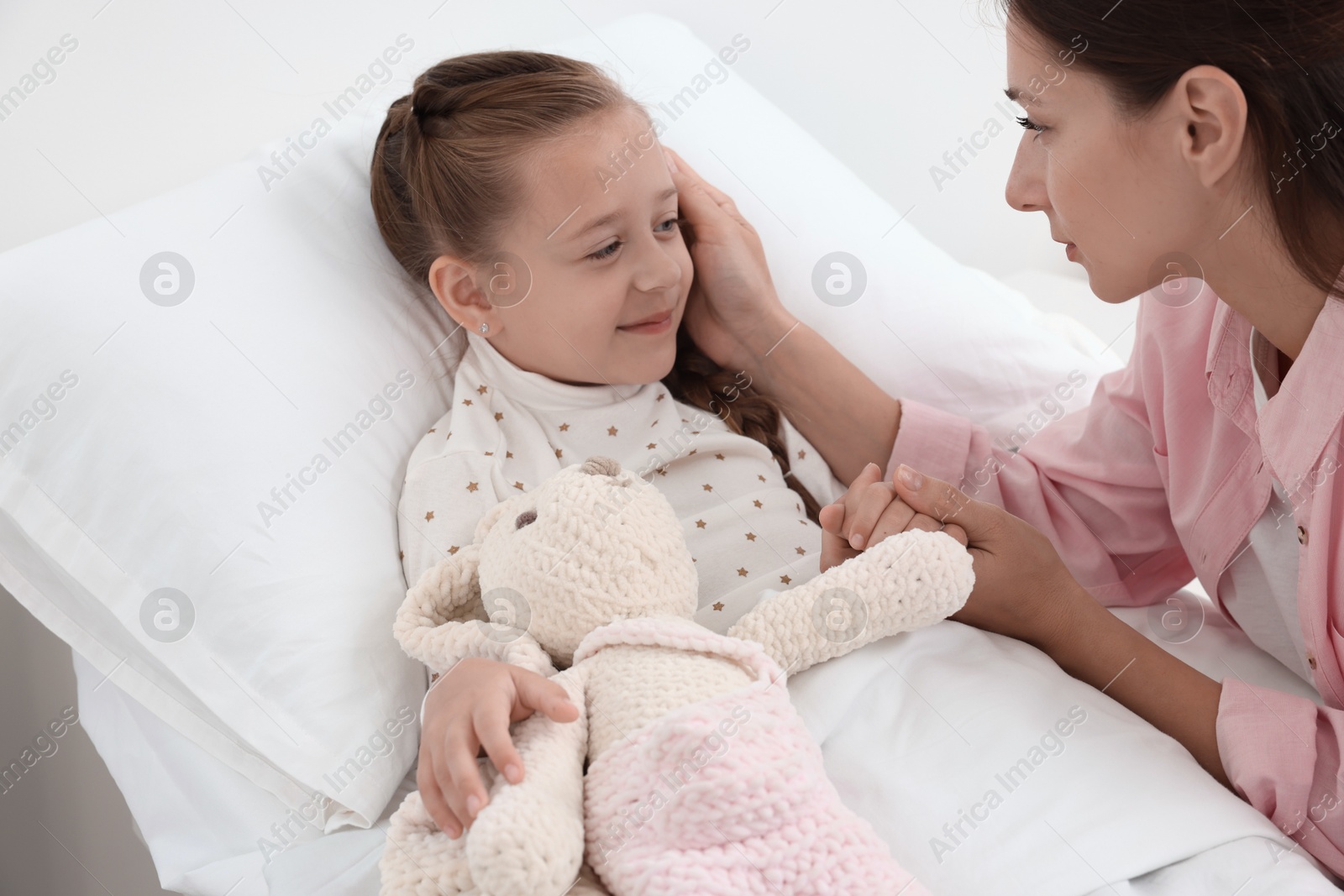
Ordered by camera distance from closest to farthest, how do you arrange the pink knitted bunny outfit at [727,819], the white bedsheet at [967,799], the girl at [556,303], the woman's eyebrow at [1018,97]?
the pink knitted bunny outfit at [727,819] < the white bedsheet at [967,799] < the woman's eyebrow at [1018,97] < the girl at [556,303]

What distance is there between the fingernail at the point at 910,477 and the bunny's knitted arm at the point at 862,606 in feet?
0.27

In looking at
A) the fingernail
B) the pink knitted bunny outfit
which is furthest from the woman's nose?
the pink knitted bunny outfit

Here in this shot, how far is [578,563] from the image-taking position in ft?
2.37

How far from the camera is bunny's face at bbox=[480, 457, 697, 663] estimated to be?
0.72m

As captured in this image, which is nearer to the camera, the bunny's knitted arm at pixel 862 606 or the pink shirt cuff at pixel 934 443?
the bunny's knitted arm at pixel 862 606

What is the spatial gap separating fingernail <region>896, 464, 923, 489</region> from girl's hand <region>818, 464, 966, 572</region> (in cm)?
2

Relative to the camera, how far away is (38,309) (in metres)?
0.86

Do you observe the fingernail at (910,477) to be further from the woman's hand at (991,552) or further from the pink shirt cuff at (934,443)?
the pink shirt cuff at (934,443)

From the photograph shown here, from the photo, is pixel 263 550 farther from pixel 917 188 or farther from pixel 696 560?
pixel 917 188

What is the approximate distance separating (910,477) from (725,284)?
374 mm

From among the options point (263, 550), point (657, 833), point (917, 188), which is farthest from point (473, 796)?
point (917, 188)

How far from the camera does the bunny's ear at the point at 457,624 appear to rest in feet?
2.42

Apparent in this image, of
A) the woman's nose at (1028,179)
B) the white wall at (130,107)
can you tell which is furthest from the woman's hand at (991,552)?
the white wall at (130,107)

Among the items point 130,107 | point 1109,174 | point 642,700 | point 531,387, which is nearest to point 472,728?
point 642,700
